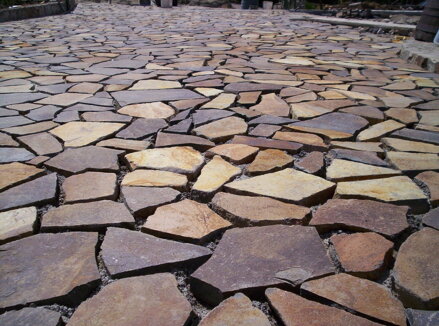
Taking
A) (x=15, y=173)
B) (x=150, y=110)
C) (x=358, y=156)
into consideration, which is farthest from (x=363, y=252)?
(x=150, y=110)

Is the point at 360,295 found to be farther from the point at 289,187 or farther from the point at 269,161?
the point at 269,161

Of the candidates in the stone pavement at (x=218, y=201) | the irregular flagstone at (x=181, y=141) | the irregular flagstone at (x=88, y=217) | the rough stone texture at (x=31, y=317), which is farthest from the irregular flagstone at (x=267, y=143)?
the rough stone texture at (x=31, y=317)

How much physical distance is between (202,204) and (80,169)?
67 centimetres

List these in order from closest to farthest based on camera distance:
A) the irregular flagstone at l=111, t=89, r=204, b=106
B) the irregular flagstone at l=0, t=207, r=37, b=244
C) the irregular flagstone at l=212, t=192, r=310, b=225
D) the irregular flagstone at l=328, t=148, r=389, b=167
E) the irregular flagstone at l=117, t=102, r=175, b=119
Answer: the irregular flagstone at l=0, t=207, r=37, b=244
the irregular flagstone at l=212, t=192, r=310, b=225
the irregular flagstone at l=328, t=148, r=389, b=167
the irregular flagstone at l=117, t=102, r=175, b=119
the irregular flagstone at l=111, t=89, r=204, b=106

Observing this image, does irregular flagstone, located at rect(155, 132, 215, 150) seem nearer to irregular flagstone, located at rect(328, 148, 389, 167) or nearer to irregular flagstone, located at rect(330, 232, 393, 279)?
irregular flagstone, located at rect(328, 148, 389, 167)

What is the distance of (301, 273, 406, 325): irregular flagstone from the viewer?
3.56ft

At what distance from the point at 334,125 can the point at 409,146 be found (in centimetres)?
47

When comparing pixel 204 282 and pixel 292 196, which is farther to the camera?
pixel 292 196

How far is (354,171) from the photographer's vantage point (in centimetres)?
188

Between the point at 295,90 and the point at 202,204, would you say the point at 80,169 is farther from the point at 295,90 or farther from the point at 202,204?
the point at 295,90

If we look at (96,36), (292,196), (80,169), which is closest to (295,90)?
(292,196)

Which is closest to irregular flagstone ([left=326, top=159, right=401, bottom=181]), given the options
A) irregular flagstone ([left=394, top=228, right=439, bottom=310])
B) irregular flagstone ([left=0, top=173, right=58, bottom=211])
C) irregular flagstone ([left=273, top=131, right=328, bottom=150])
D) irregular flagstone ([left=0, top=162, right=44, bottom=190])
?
irregular flagstone ([left=273, top=131, right=328, bottom=150])

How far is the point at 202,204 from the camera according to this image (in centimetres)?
163

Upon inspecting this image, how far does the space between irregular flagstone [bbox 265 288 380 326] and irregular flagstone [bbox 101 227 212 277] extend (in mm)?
305
